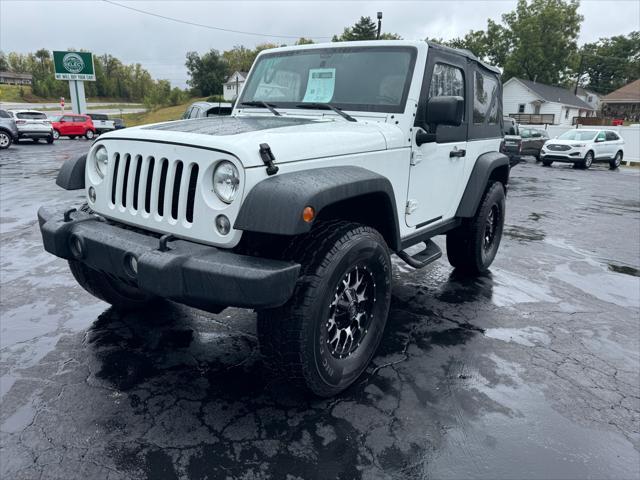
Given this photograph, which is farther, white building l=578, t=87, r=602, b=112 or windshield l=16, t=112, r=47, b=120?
white building l=578, t=87, r=602, b=112

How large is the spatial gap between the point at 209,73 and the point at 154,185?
241 feet

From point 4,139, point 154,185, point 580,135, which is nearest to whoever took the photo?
point 154,185

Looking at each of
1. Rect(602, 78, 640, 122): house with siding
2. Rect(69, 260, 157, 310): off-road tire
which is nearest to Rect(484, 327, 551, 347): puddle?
Rect(69, 260, 157, 310): off-road tire

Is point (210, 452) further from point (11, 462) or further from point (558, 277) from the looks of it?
point (558, 277)

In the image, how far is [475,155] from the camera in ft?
14.8

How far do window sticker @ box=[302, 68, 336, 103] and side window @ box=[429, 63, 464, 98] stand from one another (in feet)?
2.48

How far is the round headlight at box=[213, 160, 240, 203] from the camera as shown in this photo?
2.30 m

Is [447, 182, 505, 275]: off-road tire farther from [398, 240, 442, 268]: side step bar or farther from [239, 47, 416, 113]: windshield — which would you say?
[239, 47, 416, 113]: windshield

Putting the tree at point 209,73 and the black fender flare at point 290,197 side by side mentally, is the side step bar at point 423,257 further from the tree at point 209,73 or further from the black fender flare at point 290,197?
the tree at point 209,73

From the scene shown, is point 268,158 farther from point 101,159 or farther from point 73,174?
point 73,174

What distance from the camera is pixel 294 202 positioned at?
2129 mm

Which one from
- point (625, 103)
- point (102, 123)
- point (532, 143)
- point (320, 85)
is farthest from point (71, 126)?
point (625, 103)

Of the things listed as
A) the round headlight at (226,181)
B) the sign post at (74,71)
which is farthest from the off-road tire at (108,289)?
the sign post at (74,71)

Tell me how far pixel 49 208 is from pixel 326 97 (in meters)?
2.09
